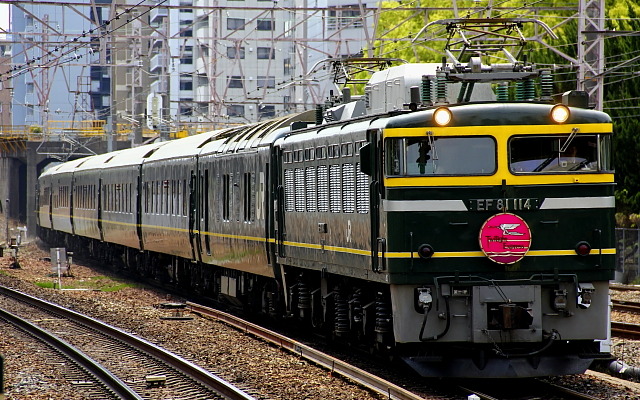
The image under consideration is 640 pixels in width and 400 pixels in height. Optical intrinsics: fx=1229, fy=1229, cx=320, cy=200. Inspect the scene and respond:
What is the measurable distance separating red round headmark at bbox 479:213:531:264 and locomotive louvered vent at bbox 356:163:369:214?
5.17 ft

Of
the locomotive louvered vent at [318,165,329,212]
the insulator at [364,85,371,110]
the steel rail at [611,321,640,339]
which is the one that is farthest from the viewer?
the steel rail at [611,321,640,339]

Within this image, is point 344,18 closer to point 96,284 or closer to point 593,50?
point 96,284

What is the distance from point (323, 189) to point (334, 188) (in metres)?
0.51

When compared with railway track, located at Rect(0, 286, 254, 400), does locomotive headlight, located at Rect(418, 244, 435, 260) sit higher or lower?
higher

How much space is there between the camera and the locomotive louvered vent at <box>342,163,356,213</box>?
13.9 m

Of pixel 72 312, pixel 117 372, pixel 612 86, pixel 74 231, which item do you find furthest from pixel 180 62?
pixel 117 372

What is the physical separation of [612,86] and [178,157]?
13625mm

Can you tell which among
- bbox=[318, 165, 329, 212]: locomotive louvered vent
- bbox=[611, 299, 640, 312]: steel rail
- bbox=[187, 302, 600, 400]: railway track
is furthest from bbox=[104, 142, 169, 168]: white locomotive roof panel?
bbox=[318, 165, 329, 212]: locomotive louvered vent

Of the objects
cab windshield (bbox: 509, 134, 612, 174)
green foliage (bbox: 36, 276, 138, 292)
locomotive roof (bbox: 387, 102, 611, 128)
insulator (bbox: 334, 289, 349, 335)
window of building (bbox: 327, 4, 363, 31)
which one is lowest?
green foliage (bbox: 36, 276, 138, 292)

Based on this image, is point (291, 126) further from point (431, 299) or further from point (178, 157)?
point (178, 157)

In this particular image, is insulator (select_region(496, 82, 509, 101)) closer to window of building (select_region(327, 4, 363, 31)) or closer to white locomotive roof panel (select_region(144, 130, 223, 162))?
white locomotive roof panel (select_region(144, 130, 223, 162))

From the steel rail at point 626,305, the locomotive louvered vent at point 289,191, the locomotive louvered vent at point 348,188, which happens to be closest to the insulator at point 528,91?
the locomotive louvered vent at point 348,188

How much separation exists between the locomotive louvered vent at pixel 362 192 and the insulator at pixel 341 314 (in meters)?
2.04

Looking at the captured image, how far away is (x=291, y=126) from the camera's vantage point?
17859mm
